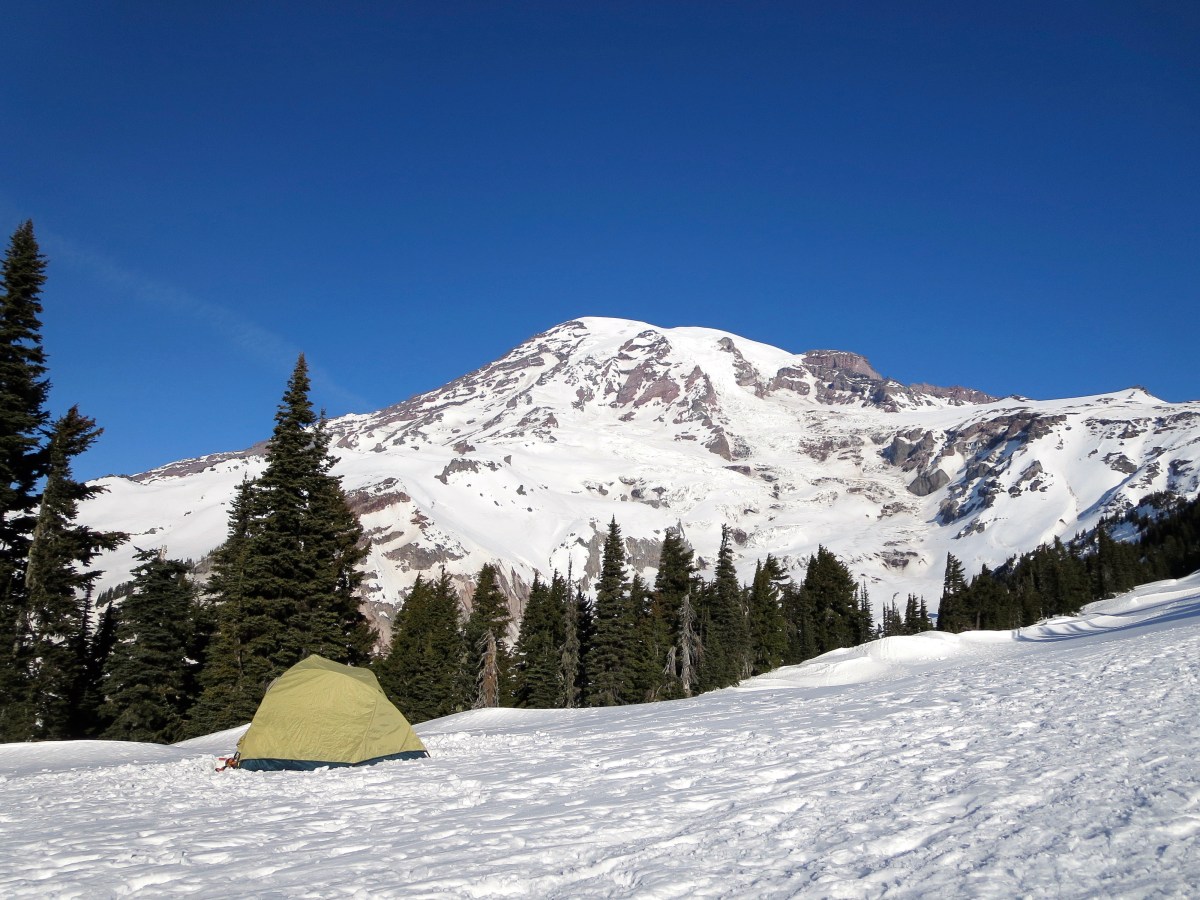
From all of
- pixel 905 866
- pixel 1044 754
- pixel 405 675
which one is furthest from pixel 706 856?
pixel 405 675

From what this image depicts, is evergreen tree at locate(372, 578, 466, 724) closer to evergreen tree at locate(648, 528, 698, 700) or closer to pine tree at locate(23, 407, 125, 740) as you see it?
evergreen tree at locate(648, 528, 698, 700)

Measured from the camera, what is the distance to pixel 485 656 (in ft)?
163

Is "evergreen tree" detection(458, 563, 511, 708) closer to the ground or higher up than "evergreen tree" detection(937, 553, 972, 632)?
higher up

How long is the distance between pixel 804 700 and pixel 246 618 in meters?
20.3

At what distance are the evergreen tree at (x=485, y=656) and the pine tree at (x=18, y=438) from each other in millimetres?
28652

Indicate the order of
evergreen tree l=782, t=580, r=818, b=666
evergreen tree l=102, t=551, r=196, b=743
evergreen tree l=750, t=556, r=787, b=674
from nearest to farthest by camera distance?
evergreen tree l=102, t=551, r=196, b=743 < evergreen tree l=750, t=556, r=787, b=674 < evergreen tree l=782, t=580, r=818, b=666

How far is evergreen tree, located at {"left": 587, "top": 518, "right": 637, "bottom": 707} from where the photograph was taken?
47.5 metres

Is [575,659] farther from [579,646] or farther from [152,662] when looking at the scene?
[152,662]

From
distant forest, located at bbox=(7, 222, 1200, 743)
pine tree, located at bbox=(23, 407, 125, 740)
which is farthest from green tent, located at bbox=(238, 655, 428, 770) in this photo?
distant forest, located at bbox=(7, 222, 1200, 743)

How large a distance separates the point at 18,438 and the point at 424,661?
103ft

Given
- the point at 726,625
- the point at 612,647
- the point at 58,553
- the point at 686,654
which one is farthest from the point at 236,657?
the point at 726,625

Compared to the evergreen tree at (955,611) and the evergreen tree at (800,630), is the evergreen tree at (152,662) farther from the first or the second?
the evergreen tree at (955,611)

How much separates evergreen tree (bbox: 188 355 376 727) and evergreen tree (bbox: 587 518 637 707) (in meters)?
19.4

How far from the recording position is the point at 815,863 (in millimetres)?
6633
